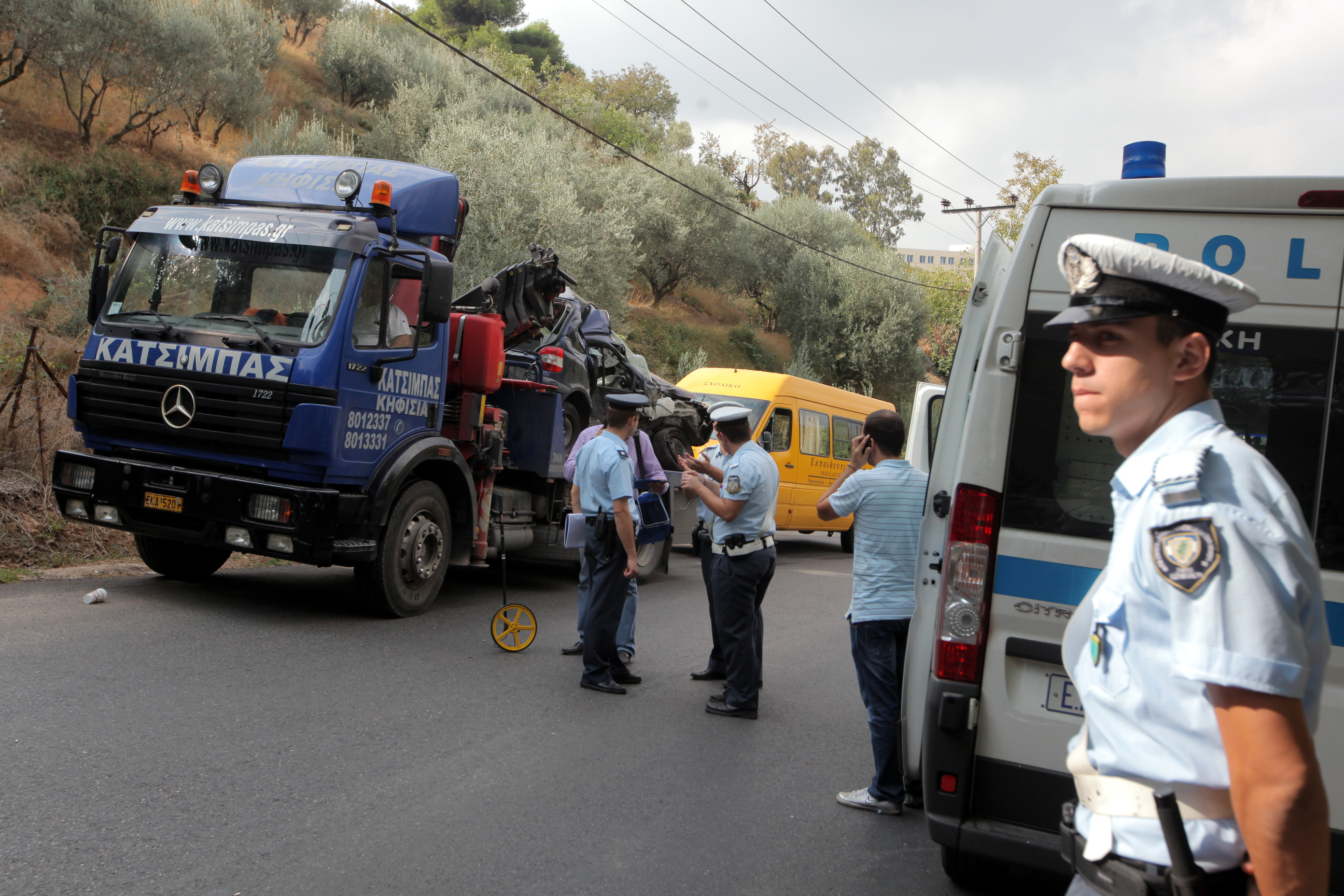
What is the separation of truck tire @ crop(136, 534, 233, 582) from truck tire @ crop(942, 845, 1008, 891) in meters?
6.41

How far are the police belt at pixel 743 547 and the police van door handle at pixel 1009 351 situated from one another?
9.19ft

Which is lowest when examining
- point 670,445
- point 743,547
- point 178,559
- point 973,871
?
point 973,871

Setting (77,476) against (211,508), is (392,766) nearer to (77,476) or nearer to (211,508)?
(211,508)

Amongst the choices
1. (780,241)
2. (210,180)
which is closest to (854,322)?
(780,241)

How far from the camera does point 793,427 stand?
1538 cm

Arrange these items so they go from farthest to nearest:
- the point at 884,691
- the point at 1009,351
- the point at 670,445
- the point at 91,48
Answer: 1. the point at 91,48
2. the point at 670,445
3. the point at 884,691
4. the point at 1009,351

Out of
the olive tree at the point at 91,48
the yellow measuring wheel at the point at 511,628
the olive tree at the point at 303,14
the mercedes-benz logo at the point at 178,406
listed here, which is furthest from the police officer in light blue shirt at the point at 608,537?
the olive tree at the point at 303,14

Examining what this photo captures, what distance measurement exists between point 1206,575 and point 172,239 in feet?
26.0

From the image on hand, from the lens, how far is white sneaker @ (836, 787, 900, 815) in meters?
4.71

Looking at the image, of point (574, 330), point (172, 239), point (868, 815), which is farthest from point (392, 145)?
point (868, 815)

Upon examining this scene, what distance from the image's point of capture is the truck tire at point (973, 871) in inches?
151

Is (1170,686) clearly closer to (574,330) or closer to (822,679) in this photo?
(822,679)

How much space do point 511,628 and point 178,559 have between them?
324 centimetres

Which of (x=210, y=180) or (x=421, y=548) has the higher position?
(x=210, y=180)
